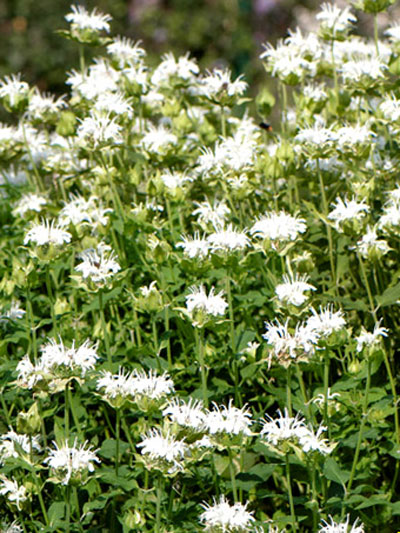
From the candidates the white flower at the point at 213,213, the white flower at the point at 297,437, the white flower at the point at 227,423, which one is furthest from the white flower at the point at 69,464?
the white flower at the point at 213,213

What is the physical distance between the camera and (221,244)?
2.15 m

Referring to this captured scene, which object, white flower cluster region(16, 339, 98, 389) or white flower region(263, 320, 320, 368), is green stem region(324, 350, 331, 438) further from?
white flower cluster region(16, 339, 98, 389)

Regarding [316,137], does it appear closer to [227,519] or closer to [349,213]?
[349,213]

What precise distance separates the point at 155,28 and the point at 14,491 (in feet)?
23.4

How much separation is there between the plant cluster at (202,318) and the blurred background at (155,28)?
4.86 meters

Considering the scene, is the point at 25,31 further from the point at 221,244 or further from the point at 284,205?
the point at 221,244

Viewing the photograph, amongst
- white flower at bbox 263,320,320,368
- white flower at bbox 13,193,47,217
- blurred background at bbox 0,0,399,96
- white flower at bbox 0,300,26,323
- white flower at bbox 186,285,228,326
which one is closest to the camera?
white flower at bbox 263,320,320,368

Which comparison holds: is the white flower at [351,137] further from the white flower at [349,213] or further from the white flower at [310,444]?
the white flower at [310,444]

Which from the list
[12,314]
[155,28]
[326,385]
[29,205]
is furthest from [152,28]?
[326,385]

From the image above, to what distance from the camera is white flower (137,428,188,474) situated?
1.75 meters

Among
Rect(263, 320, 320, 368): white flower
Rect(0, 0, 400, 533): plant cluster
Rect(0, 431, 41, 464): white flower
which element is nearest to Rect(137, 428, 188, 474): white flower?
Rect(0, 0, 400, 533): plant cluster

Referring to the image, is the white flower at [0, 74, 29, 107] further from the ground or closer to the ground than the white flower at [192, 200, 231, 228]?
further from the ground

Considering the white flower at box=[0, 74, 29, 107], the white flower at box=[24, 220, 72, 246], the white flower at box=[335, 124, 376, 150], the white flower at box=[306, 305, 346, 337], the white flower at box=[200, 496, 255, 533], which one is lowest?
the white flower at box=[200, 496, 255, 533]

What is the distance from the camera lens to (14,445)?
198 cm
